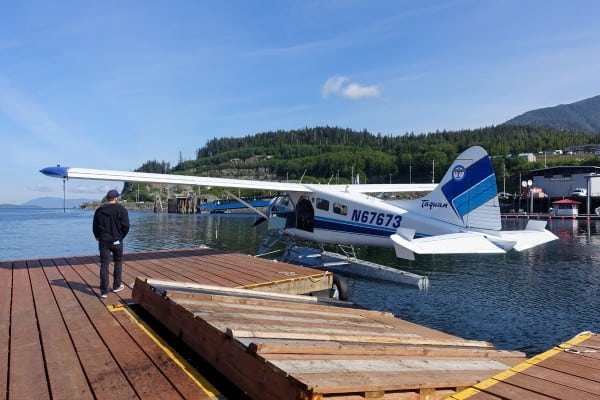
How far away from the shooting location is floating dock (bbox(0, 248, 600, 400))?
115 inches

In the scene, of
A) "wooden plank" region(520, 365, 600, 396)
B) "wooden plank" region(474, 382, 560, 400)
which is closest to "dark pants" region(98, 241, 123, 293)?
"wooden plank" region(474, 382, 560, 400)

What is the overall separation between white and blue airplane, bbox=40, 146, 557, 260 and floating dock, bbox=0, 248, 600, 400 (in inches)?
152

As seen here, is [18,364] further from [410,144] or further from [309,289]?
[410,144]

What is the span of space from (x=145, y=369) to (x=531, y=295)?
12.0 m

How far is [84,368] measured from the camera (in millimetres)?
3434

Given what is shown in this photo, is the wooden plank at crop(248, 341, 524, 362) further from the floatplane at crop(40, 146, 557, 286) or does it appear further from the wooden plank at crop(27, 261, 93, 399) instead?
the floatplane at crop(40, 146, 557, 286)

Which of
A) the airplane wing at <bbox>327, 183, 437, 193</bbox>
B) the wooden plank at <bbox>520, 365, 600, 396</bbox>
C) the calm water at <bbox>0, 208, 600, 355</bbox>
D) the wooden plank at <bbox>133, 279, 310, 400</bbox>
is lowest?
the calm water at <bbox>0, 208, 600, 355</bbox>

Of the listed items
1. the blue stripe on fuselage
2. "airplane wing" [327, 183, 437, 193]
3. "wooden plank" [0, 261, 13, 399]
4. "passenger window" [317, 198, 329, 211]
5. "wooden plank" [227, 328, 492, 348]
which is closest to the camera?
"wooden plank" [0, 261, 13, 399]

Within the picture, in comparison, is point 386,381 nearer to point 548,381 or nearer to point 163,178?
point 548,381

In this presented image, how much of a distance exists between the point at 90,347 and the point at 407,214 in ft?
32.5

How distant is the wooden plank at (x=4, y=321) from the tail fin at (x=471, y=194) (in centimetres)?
983

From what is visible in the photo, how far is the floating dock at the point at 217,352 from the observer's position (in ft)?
9.62

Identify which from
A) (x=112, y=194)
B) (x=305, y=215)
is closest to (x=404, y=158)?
(x=305, y=215)

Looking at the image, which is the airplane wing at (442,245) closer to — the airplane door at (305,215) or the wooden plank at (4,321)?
the airplane door at (305,215)
